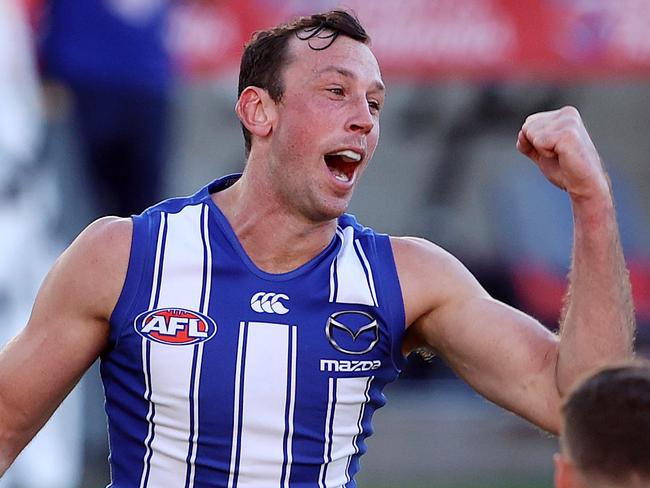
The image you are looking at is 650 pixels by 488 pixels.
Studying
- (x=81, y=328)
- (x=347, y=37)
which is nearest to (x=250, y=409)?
(x=81, y=328)

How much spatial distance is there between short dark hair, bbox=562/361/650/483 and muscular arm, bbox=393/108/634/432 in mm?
913

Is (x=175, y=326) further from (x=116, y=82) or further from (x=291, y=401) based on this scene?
(x=116, y=82)

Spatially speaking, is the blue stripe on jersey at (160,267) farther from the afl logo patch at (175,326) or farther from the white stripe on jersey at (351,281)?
the white stripe on jersey at (351,281)

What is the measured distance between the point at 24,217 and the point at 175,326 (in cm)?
475

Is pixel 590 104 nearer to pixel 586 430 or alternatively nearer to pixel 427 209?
pixel 427 209

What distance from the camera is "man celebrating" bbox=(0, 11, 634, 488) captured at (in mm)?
4059

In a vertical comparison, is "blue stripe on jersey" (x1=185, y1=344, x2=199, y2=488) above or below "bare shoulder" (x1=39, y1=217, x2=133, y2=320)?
below

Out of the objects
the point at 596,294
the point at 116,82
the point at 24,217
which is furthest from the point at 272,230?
the point at 116,82

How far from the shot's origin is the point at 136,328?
4.09 m

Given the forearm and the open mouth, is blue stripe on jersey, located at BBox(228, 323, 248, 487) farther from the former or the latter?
the forearm

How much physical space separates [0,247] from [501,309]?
16.4ft

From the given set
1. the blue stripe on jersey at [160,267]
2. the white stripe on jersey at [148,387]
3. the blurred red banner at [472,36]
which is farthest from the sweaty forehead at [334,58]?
the blurred red banner at [472,36]

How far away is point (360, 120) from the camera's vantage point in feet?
13.9

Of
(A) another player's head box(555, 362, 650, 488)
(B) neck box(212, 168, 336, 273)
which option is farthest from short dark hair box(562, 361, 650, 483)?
(B) neck box(212, 168, 336, 273)
